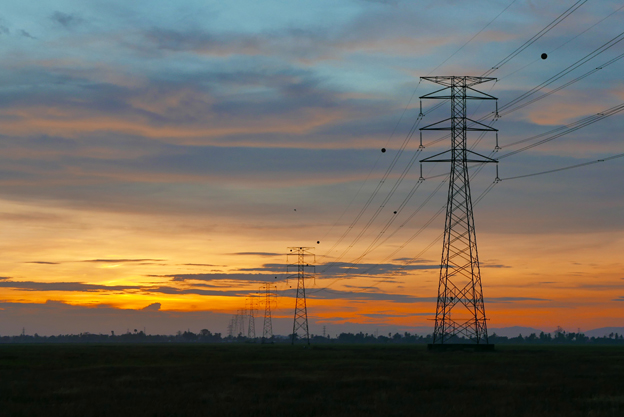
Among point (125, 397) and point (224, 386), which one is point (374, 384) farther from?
point (125, 397)

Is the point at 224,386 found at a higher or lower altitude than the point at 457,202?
lower

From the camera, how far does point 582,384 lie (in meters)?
49.8

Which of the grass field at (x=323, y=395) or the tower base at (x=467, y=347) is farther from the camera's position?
the tower base at (x=467, y=347)

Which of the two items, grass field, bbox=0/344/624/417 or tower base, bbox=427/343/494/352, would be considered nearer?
grass field, bbox=0/344/624/417

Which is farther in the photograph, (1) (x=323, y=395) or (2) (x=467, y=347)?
(2) (x=467, y=347)

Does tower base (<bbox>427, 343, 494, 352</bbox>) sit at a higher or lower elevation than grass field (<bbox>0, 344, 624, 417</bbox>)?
higher

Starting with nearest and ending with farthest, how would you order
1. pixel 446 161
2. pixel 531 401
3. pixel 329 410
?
pixel 329 410, pixel 531 401, pixel 446 161

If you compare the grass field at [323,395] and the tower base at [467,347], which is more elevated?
the tower base at [467,347]

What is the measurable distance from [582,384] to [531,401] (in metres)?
14.1

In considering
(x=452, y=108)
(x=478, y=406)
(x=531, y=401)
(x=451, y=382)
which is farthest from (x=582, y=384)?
(x=452, y=108)

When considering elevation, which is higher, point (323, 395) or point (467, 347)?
point (467, 347)

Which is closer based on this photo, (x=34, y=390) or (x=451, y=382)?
(x=34, y=390)

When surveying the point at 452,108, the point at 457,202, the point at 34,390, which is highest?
the point at 452,108

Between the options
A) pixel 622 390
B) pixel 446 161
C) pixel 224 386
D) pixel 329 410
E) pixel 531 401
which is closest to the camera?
pixel 329 410
